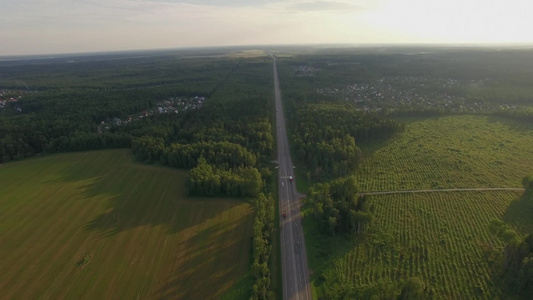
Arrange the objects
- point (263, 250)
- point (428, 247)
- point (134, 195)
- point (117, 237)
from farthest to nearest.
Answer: point (134, 195) → point (117, 237) → point (428, 247) → point (263, 250)

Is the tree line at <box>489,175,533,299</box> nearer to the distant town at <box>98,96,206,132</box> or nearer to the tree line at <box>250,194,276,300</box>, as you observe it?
the tree line at <box>250,194,276,300</box>

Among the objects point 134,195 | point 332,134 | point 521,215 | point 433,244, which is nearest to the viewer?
point 433,244

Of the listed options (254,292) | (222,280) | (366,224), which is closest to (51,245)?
(222,280)

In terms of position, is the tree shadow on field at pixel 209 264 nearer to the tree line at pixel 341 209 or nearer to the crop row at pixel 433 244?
the tree line at pixel 341 209

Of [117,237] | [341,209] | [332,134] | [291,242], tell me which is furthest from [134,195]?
[332,134]

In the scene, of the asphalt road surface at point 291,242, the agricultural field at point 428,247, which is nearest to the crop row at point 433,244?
the agricultural field at point 428,247

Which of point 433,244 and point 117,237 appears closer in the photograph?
point 433,244

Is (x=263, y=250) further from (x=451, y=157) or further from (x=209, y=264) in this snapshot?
(x=451, y=157)
